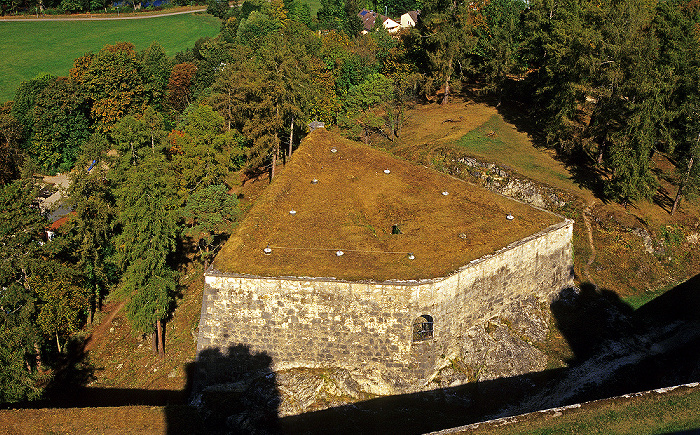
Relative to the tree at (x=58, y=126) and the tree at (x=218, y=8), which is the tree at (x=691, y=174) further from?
the tree at (x=218, y=8)

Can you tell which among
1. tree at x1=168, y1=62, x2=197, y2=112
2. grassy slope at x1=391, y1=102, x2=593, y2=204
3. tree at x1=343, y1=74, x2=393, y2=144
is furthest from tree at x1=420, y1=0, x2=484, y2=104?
tree at x1=168, y1=62, x2=197, y2=112

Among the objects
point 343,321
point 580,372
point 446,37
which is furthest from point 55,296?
point 446,37

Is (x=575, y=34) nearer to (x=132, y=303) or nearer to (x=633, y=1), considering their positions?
(x=633, y=1)

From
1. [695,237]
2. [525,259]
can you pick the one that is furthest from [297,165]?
[695,237]

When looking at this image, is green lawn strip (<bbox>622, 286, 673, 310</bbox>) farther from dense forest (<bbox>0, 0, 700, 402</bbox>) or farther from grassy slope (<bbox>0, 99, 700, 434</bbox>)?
dense forest (<bbox>0, 0, 700, 402</bbox>)

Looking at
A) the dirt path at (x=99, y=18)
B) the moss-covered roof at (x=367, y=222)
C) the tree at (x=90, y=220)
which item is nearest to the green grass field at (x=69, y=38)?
the dirt path at (x=99, y=18)
